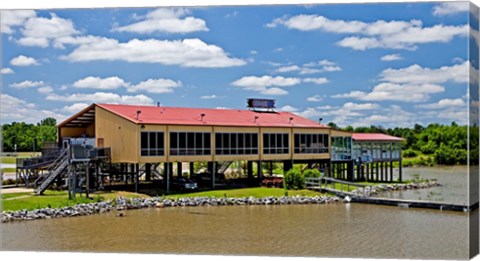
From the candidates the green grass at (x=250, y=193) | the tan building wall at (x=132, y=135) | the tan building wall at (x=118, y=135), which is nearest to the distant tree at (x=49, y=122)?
the tan building wall at (x=132, y=135)

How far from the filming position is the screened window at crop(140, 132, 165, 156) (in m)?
29.4

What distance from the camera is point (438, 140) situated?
2820cm

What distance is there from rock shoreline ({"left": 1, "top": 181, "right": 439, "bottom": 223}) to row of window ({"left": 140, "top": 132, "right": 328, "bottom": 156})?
2.78 meters

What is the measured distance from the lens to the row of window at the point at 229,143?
97.6ft

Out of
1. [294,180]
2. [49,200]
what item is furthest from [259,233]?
[294,180]

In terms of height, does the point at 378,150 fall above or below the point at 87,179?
above

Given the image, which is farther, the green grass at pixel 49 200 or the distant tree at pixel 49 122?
the distant tree at pixel 49 122

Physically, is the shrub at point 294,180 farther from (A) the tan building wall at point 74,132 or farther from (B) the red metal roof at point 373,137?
(A) the tan building wall at point 74,132

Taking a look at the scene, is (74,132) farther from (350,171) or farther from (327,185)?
(350,171)

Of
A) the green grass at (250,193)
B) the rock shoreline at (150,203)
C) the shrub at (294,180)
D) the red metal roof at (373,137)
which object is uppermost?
the red metal roof at (373,137)

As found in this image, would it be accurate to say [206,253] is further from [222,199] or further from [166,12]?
[222,199]

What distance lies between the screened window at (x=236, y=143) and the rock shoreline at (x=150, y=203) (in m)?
3.62

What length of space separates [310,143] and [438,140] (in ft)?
26.5

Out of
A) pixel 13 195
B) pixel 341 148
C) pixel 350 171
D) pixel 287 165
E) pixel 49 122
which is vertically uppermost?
pixel 49 122
